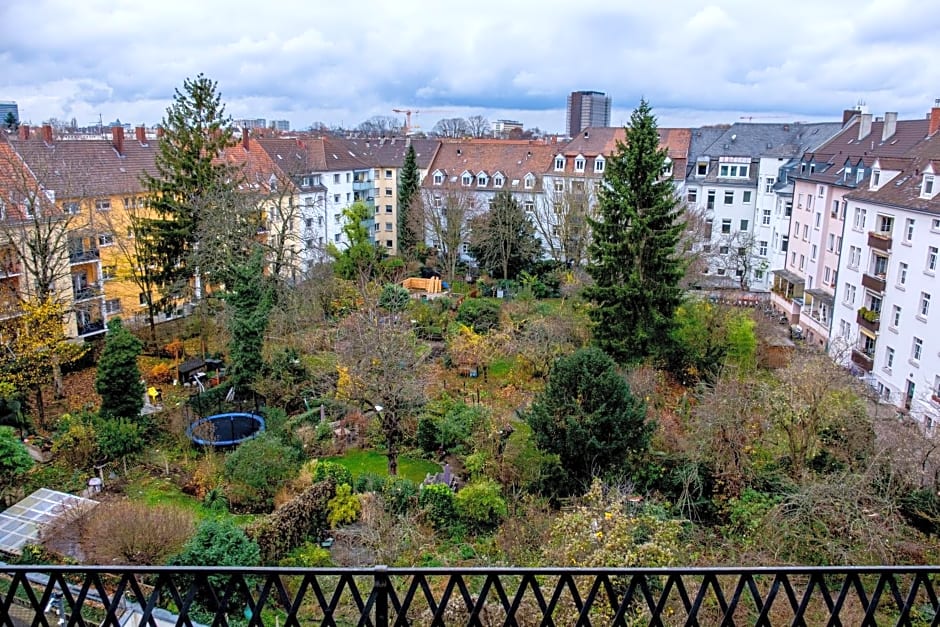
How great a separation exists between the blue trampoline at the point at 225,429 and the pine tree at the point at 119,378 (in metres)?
1.77

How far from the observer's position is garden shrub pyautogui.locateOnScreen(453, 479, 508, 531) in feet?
49.9

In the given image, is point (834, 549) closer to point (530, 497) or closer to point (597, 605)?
point (597, 605)

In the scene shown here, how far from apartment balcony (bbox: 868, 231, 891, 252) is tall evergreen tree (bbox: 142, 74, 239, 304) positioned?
2563 cm

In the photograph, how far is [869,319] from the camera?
87.7 feet

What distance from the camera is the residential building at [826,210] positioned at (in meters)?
30.5

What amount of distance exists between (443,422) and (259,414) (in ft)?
19.7

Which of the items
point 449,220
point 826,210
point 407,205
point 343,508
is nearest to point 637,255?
point 343,508

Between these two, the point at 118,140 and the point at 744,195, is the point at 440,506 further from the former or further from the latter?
the point at 744,195

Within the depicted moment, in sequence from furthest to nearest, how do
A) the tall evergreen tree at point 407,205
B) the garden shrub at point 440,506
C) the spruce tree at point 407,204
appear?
the spruce tree at point 407,204
the tall evergreen tree at point 407,205
the garden shrub at point 440,506

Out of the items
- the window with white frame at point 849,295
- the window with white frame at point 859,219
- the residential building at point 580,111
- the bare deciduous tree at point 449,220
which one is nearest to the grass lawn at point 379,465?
the window with white frame at point 849,295

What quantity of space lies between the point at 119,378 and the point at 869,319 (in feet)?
86.9

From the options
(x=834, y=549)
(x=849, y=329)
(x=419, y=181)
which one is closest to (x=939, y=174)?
(x=849, y=329)

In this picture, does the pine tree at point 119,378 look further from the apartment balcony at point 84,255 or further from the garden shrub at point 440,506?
the apartment balcony at point 84,255

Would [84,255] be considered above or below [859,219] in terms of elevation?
below
